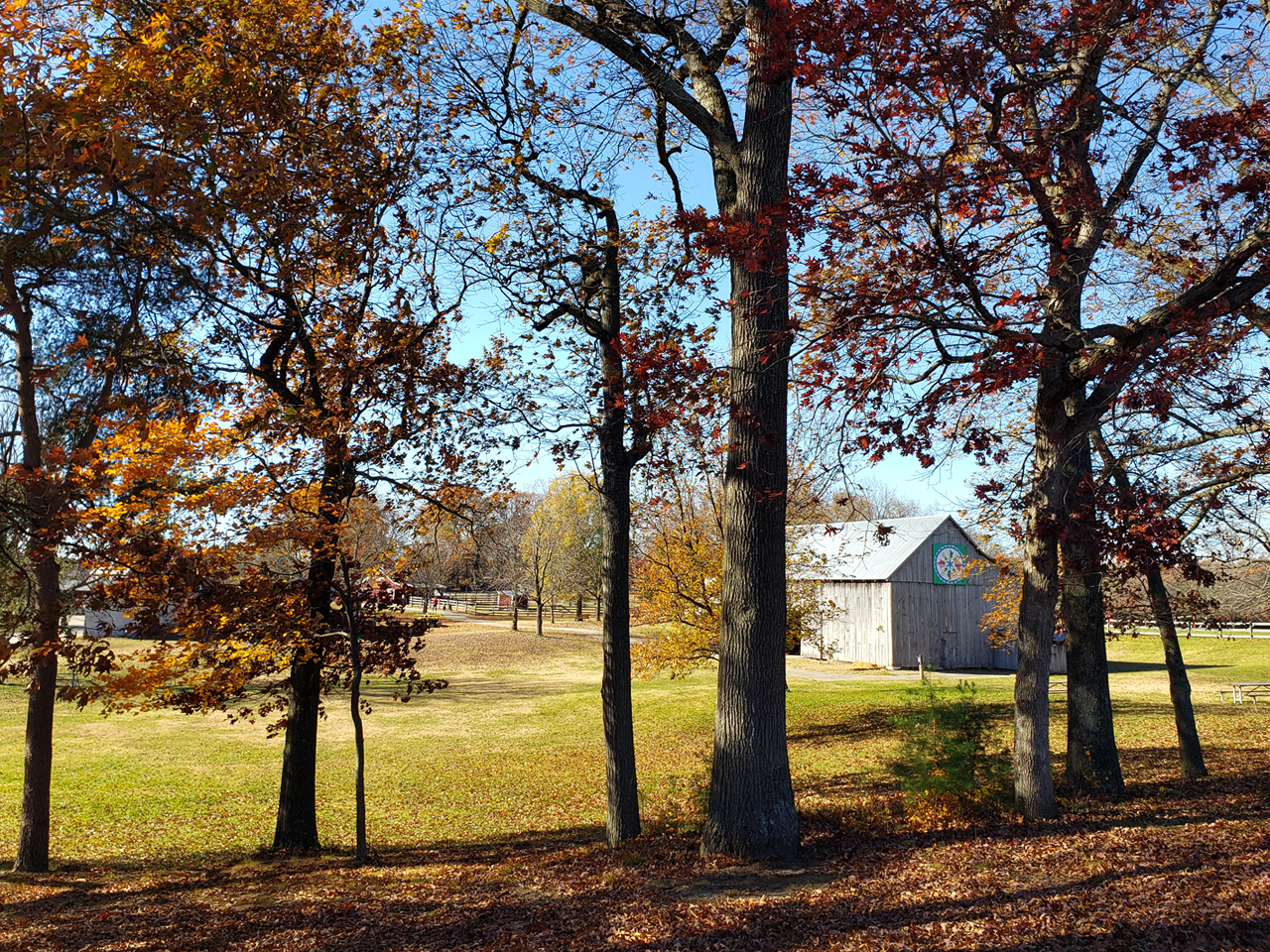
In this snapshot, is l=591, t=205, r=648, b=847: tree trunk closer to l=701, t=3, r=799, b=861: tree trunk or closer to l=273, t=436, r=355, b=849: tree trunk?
l=701, t=3, r=799, b=861: tree trunk

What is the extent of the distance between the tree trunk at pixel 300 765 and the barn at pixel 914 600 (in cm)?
2167

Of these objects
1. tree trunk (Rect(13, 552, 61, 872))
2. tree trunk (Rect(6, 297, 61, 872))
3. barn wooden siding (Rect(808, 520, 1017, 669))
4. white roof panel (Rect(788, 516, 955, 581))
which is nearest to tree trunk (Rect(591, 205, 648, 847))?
tree trunk (Rect(6, 297, 61, 872))

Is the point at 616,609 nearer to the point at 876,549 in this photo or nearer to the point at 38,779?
the point at 38,779

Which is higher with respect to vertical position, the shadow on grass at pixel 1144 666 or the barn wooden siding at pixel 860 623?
the barn wooden siding at pixel 860 623

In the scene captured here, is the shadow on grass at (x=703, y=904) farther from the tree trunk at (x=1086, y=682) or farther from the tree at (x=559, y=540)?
the tree at (x=559, y=540)

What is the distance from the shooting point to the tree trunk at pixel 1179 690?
36.4 ft

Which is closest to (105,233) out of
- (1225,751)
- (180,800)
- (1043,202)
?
(1043,202)

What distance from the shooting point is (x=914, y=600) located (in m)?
31.0

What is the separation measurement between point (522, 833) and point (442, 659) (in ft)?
84.8

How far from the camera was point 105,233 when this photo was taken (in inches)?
248

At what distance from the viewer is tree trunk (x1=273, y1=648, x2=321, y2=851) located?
11602 millimetres

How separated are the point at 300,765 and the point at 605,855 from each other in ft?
16.1

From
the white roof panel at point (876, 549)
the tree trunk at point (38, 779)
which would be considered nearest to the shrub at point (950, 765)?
the tree trunk at point (38, 779)

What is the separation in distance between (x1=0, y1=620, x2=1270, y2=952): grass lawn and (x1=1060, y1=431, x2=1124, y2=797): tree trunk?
46 cm
